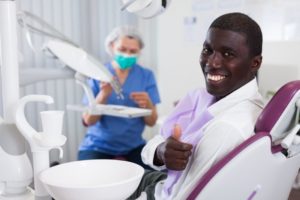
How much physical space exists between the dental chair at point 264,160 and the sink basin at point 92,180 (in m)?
0.15

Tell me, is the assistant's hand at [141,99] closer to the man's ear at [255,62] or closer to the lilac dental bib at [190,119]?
the lilac dental bib at [190,119]

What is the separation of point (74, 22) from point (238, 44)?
5.20ft

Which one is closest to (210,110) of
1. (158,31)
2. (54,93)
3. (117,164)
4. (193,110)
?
(193,110)

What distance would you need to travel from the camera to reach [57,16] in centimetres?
220

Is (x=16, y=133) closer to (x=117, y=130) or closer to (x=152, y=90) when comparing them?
(x=117, y=130)

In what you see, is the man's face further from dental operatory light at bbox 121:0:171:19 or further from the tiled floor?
the tiled floor

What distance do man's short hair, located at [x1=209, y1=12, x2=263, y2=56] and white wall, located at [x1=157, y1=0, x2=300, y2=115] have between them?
1039mm

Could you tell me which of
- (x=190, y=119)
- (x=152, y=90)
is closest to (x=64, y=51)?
(x=190, y=119)

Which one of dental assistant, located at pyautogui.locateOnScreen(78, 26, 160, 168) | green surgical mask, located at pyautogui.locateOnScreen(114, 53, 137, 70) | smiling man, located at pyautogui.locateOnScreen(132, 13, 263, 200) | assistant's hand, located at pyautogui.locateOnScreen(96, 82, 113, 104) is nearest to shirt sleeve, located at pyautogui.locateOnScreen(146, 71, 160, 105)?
dental assistant, located at pyautogui.locateOnScreen(78, 26, 160, 168)

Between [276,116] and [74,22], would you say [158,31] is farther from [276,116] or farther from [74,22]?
[276,116]

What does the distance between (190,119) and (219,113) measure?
21 cm

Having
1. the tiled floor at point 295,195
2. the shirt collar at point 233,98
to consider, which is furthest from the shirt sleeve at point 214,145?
the tiled floor at point 295,195

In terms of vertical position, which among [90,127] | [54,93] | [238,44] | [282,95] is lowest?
[90,127]

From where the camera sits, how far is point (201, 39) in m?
2.36
